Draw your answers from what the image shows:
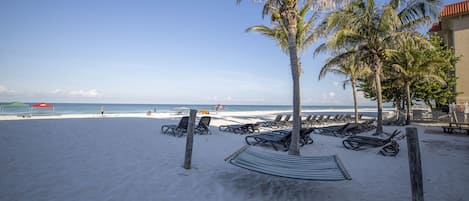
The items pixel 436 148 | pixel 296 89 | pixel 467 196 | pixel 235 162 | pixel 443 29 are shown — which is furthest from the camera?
pixel 443 29

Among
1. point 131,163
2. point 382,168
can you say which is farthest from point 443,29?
point 131,163

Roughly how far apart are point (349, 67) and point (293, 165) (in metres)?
13.3

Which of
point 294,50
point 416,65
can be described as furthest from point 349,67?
point 294,50

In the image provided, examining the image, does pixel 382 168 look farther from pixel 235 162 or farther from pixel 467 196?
pixel 235 162

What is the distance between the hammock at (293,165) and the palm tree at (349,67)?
7841mm

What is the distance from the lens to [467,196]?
132 inches

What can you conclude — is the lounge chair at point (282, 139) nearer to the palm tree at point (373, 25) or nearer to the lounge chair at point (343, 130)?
the lounge chair at point (343, 130)

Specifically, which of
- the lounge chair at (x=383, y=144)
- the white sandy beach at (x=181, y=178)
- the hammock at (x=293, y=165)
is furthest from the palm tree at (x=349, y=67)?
the hammock at (x=293, y=165)

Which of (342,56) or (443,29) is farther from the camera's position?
(443,29)

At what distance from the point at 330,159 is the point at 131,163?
4304mm

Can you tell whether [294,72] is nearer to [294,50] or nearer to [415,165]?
[294,50]

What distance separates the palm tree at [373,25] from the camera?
339 inches

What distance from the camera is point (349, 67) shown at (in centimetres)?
1441

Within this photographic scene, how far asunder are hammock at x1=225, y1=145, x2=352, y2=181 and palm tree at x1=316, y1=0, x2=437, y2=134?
692cm
